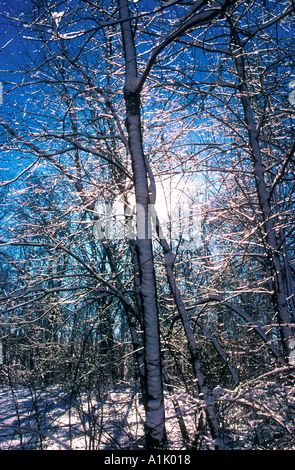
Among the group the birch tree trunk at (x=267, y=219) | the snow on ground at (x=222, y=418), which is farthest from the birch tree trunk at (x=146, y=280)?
the birch tree trunk at (x=267, y=219)

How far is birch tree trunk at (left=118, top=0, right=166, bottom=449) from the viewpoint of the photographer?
116 inches

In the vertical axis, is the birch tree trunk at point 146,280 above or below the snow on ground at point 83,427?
above

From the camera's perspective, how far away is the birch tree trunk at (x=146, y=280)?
2959 mm

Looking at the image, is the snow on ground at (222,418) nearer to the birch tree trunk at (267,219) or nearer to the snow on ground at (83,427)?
the snow on ground at (83,427)

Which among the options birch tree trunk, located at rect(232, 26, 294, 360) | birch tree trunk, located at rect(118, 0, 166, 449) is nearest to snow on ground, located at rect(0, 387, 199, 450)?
birch tree trunk, located at rect(118, 0, 166, 449)

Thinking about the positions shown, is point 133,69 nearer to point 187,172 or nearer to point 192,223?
point 187,172

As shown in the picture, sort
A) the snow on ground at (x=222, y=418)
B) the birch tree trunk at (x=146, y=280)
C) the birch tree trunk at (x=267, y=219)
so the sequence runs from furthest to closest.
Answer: the birch tree trunk at (x=267, y=219) < the birch tree trunk at (x=146, y=280) < the snow on ground at (x=222, y=418)

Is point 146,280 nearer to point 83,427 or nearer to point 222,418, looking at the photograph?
point 222,418

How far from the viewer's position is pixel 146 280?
3.29 m

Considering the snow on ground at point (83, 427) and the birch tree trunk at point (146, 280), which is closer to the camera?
the snow on ground at point (83, 427)

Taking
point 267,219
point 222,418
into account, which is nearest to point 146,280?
point 222,418

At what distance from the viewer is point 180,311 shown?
4215 millimetres

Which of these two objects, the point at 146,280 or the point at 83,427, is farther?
the point at 83,427
